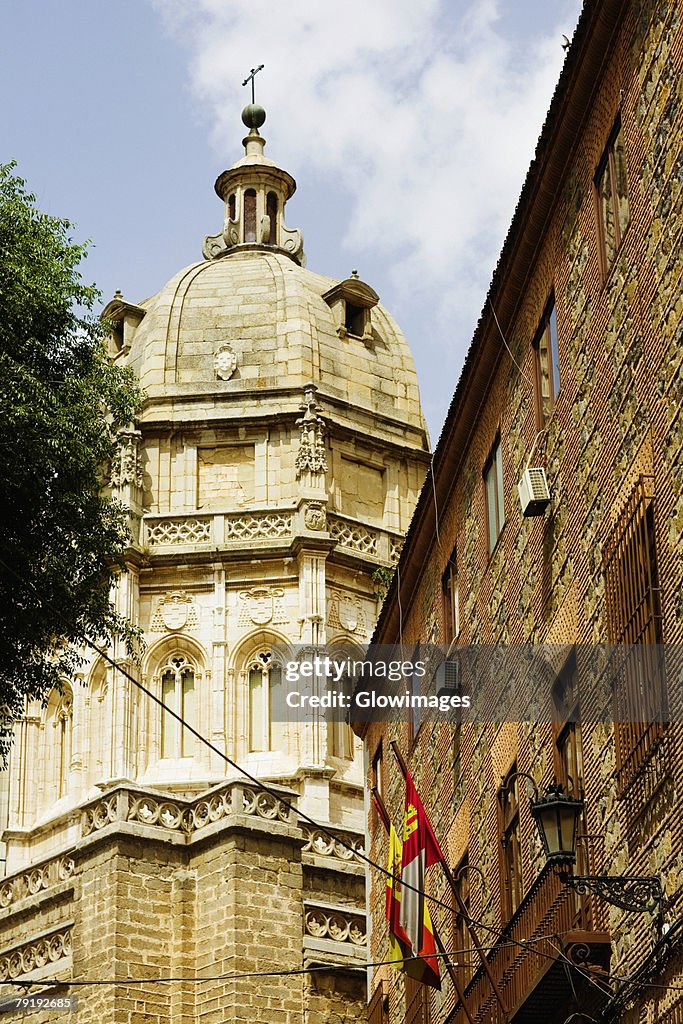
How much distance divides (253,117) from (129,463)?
52.0 feet

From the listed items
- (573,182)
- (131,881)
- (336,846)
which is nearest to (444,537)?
(573,182)

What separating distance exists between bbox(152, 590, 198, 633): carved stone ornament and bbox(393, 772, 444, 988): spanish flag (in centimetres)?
2398

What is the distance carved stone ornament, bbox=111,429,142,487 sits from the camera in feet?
157

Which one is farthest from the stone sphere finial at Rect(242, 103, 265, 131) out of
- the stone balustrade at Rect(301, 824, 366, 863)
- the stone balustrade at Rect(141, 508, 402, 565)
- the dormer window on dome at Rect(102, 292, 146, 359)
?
the stone balustrade at Rect(301, 824, 366, 863)

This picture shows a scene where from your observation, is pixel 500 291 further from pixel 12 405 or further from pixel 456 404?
pixel 12 405

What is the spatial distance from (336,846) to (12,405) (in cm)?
1702

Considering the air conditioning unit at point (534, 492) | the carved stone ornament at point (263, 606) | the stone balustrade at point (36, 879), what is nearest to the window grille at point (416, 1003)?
the air conditioning unit at point (534, 492)

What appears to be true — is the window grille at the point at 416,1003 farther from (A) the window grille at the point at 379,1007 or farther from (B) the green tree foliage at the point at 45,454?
(B) the green tree foliage at the point at 45,454

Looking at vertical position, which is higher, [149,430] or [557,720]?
[149,430]

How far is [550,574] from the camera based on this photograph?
67.0 ft

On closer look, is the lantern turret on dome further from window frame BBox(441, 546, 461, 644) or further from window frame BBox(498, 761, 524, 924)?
window frame BBox(498, 761, 524, 924)

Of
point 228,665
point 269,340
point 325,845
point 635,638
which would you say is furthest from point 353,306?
point 635,638

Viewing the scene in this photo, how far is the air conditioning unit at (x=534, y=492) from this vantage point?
20.2 metres

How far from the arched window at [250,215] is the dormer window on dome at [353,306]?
13.7ft
